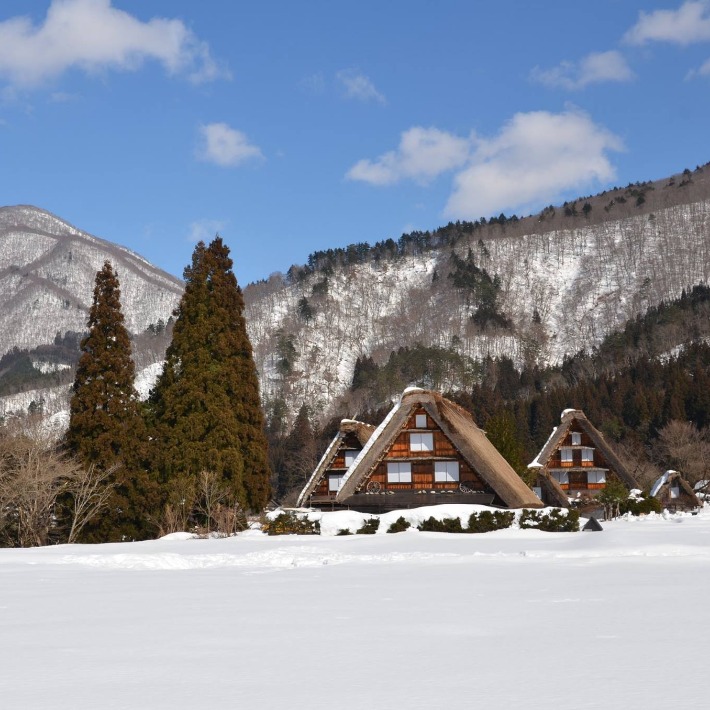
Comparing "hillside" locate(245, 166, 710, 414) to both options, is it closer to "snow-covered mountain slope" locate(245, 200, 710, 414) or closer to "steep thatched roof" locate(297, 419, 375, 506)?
"snow-covered mountain slope" locate(245, 200, 710, 414)

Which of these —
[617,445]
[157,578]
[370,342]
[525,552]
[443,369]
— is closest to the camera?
[157,578]

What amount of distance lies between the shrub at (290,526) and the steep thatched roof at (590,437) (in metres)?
26.7

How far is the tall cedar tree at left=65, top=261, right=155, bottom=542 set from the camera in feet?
95.2

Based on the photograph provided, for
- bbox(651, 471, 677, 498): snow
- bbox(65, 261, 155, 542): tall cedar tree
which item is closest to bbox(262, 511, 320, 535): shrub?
bbox(65, 261, 155, 542): tall cedar tree

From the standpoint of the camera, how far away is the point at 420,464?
118 feet

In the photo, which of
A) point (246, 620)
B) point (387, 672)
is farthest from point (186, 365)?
point (387, 672)

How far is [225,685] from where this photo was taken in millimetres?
6121

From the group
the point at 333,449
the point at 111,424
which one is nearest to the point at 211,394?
the point at 111,424

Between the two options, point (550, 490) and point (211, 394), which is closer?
point (211, 394)

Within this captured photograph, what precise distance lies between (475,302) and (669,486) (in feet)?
412

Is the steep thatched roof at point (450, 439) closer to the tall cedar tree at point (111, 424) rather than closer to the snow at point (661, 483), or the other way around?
the tall cedar tree at point (111, 424)

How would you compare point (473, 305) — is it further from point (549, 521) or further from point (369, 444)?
point (549, 521)

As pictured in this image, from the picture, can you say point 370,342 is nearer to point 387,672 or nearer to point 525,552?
point 525,552

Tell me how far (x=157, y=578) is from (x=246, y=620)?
5831 mm
